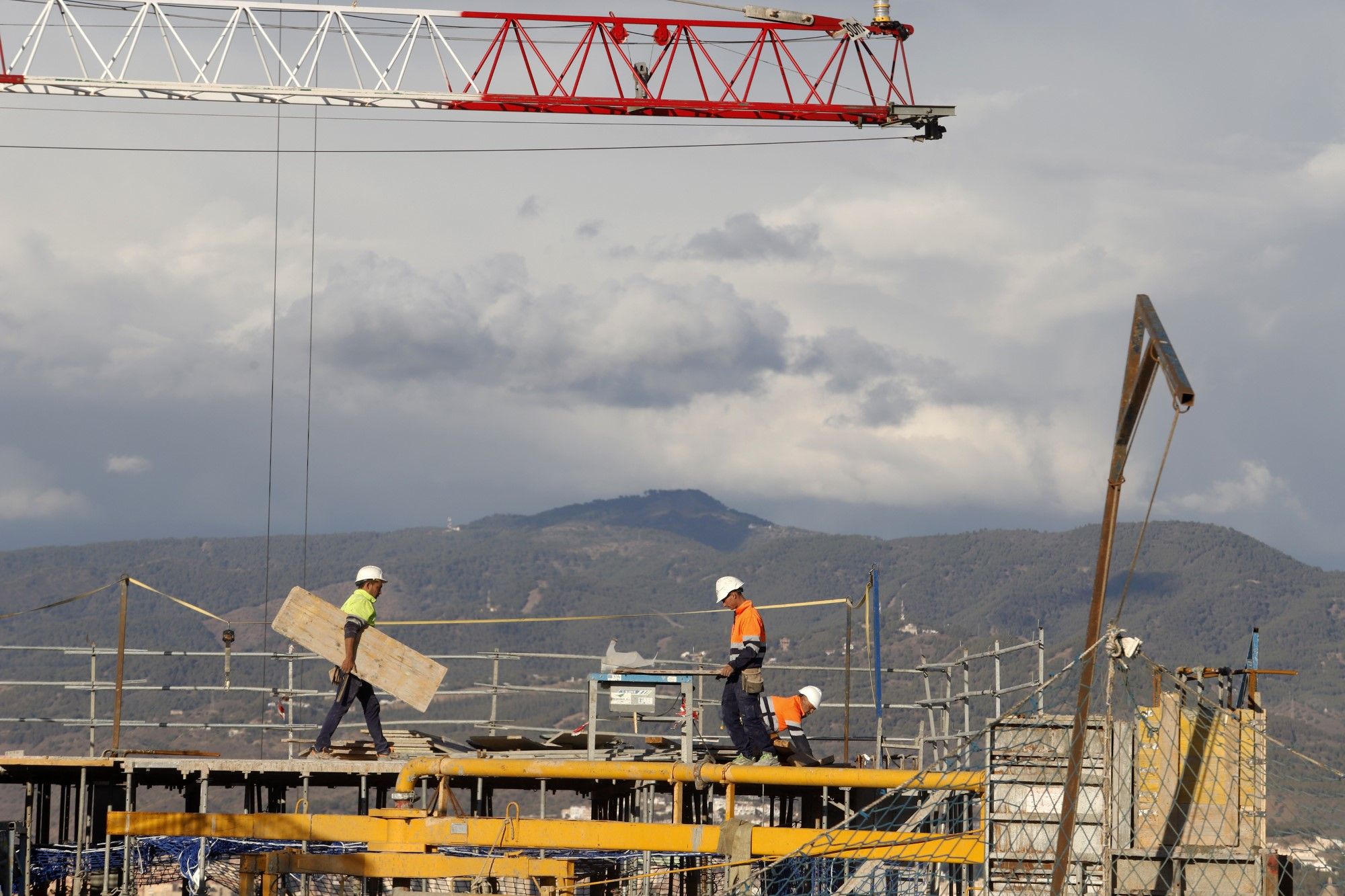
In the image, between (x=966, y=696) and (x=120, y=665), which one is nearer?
(x=120, y=665)

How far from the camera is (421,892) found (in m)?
14.0

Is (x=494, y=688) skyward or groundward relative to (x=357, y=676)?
groundward

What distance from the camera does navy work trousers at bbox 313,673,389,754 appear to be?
65.8ft

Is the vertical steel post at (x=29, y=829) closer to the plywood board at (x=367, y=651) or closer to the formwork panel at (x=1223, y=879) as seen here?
the plywood board at (x=367, y=651)

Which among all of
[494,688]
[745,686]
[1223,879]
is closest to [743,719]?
[745,686]

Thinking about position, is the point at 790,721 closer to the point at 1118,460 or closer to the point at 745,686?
the point at 745,686

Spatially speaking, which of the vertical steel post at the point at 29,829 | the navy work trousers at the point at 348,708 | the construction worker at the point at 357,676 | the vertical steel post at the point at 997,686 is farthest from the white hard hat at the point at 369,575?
the vertical steel post at the point at 997,686

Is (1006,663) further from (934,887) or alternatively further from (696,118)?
(934,887)

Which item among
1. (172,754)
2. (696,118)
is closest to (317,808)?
(696,118)

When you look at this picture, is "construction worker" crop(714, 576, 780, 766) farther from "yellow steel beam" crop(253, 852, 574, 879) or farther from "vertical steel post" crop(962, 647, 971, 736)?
"vertical steel post" crop(962, 647, 971, 736)

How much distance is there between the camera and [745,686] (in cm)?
1889

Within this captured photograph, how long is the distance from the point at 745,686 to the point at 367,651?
455cm

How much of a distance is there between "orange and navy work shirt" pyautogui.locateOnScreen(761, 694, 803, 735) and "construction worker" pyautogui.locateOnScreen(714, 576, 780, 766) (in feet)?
2.94

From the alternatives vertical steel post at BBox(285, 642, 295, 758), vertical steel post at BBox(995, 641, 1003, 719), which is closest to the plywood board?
vertical steel post at BBox(285, 642, 295, 758)
